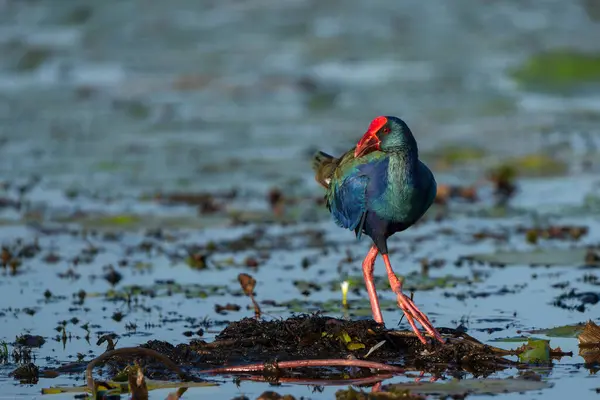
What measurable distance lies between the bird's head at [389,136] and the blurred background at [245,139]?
49.0 inches

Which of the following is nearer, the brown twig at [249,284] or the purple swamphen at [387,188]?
the purple swamphen at [387,188]

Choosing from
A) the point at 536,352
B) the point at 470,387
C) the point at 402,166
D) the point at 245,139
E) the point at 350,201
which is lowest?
the point at 470,387

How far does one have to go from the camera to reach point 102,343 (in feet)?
23.7

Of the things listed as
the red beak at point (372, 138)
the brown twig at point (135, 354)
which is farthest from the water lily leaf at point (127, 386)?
the red beak at point (372, 138)

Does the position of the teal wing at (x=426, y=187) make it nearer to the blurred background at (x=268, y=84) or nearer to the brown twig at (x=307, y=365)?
the brown twig at (x=307, y=365)

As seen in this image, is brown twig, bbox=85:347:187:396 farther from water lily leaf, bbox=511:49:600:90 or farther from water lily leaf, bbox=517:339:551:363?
water lily leaf, bbox=511:49:600:90

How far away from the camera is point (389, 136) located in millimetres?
7090

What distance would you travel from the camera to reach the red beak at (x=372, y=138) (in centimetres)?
713

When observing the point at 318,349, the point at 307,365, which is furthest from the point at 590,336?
the point at 307,365

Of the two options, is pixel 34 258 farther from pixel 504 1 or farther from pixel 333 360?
pixel 504 1

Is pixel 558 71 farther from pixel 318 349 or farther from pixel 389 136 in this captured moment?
pixel 318 349

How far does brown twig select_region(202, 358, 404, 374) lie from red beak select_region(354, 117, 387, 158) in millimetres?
1302

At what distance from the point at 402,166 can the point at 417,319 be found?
2.69ft

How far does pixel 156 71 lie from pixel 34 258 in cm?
974
